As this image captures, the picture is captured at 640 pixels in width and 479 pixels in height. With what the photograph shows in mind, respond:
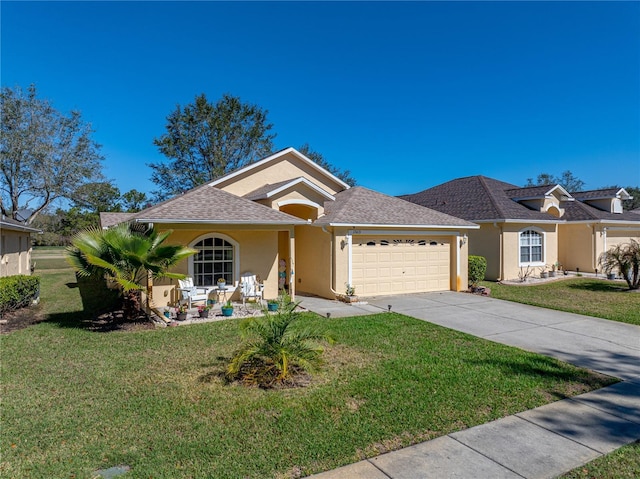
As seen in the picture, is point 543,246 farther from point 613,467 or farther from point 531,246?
point 613,467

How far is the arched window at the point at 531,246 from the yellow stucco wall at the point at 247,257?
13922 millimetres

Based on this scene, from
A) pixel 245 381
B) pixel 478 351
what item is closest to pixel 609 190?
pixel 478 351

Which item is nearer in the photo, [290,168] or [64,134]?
[290,168]

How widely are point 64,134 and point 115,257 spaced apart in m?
29.4

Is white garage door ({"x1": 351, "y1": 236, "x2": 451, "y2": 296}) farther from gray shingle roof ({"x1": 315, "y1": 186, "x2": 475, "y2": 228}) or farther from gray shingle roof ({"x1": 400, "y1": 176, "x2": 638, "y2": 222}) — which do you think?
gray shingle roof ({"x1": 400, "y1": 176, "x2": 638, "y2": 222})

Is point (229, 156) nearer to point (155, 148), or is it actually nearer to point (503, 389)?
point (155, 148)

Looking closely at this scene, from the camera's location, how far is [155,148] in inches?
1655

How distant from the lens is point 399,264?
15.8 metres

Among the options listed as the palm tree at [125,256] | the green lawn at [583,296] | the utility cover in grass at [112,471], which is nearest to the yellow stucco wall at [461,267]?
the green lawn at [583,296]

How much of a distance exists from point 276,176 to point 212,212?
6.64 m

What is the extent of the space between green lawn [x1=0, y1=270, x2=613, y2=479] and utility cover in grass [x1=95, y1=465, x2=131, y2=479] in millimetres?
76

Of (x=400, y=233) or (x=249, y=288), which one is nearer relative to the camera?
(x=249, y=288)

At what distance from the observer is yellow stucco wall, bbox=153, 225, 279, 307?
1264 cm

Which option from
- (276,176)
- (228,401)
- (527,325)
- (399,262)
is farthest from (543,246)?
(228,401)
